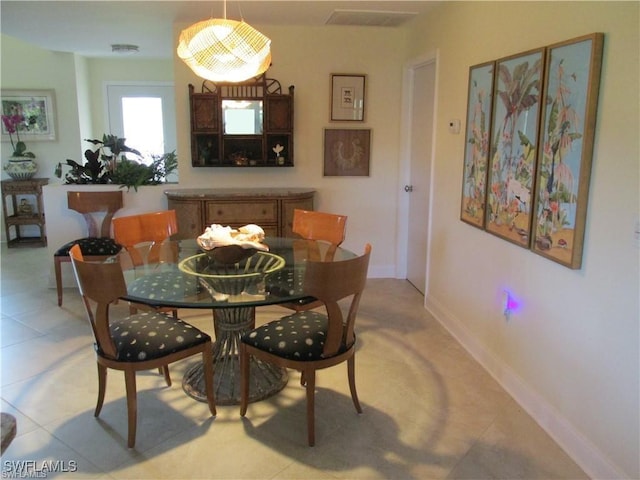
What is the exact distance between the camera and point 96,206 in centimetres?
435

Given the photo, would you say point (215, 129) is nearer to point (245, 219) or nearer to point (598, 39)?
point (245, 219)

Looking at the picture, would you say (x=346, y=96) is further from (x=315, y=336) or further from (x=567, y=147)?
(x=315, y=336)

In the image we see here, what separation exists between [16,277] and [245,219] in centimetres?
245

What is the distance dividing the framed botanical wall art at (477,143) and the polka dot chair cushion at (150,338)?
1839 mm

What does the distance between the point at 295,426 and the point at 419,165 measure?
108 inches

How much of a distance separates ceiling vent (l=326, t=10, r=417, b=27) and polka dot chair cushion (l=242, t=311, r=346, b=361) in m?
2.65

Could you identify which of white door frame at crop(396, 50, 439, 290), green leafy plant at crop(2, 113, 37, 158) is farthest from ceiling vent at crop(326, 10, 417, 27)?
green leafy plant at crop(2, 113, 37, 158)

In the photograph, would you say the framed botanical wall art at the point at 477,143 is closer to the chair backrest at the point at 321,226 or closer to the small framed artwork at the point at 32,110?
the chair backrest at the point at 321,226

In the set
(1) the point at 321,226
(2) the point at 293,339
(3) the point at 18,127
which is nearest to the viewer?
(2) the point at 293,339

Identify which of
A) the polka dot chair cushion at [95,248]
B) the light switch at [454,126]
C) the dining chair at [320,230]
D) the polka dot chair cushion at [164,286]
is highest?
the light switch at [454,126]

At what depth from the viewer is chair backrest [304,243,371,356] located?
2135 mm

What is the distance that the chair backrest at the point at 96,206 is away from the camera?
4309mm

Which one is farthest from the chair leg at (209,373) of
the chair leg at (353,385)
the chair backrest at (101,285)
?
the chair leg at (353,385)

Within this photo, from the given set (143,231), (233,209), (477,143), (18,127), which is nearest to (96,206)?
(233,209)
